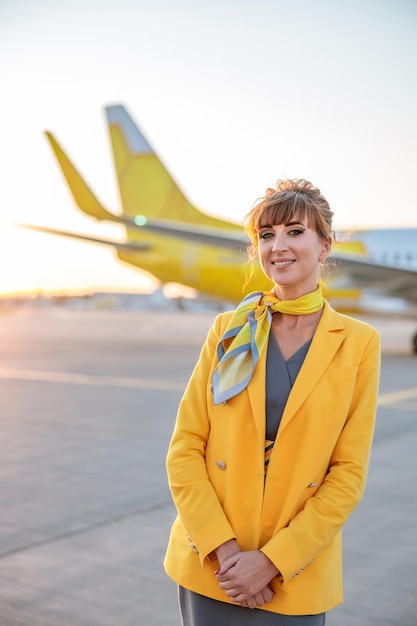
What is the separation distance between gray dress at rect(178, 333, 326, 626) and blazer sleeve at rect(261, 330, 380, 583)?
117 mm

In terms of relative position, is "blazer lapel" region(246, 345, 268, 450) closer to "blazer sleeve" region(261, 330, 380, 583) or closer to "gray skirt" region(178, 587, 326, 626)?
"blazer sleeve" region(261, 330, 380, 583)

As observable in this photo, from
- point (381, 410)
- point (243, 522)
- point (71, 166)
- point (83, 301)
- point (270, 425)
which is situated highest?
point (71, 166)

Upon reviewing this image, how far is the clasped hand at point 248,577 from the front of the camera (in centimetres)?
148

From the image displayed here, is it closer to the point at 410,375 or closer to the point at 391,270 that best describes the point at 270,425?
the point at 410,375

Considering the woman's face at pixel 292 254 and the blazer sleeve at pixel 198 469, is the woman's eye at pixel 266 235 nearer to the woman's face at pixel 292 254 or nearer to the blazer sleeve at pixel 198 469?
the woman's face at pixel 292 254

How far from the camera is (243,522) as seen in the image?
5.13ft

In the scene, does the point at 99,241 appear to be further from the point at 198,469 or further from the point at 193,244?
the point at 198,469

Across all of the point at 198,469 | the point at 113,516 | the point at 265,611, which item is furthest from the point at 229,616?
the point at 113,516

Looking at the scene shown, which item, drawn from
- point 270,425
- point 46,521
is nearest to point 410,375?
point 46,521

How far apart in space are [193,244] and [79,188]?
11.3 feet

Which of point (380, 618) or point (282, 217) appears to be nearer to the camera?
point (282, 217)

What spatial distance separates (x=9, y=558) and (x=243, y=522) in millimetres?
2095

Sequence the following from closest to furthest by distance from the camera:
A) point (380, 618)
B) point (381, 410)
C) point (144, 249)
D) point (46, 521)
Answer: point (380, 618), point (46, 521), point (381, 410), point (144, 249)

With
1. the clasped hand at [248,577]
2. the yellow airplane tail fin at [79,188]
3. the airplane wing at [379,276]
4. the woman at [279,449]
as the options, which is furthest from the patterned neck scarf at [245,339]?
the yellow airplane tail fin at [79,188]
